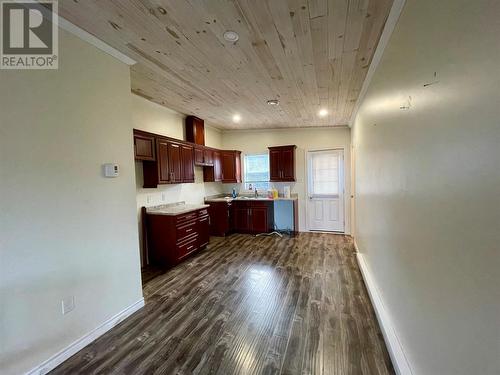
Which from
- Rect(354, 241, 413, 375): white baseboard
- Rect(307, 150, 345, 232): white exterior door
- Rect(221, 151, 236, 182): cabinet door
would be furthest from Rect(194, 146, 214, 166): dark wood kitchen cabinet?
Rect(354, 241, 413, 375): white baseboard

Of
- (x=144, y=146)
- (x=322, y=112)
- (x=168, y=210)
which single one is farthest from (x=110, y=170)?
(x=322, y=112)

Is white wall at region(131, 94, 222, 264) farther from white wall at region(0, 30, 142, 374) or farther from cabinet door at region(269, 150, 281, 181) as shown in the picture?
cabinet door at region(269, 150, 281, 181)

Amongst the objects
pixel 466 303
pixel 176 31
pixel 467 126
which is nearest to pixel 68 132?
pixel 176 31

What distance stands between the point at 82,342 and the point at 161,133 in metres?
3.09

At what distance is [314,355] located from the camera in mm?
1788

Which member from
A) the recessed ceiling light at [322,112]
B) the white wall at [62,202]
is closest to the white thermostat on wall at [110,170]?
the white wall at [62,202]

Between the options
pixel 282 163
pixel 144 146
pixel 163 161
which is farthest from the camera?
pixel 282 163

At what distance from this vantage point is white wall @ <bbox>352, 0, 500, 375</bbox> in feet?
2.33

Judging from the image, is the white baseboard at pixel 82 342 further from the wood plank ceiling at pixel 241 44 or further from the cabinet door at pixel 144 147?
the wood plank ceiling at pixel 241 44

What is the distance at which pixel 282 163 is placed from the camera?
5676 millimetres

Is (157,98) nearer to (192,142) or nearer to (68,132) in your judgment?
(192,142)

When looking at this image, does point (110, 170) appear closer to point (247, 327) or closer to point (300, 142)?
point (247, 327)

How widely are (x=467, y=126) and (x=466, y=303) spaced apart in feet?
2.08

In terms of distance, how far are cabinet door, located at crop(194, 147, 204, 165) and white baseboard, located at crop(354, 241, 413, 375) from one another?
3.54m
